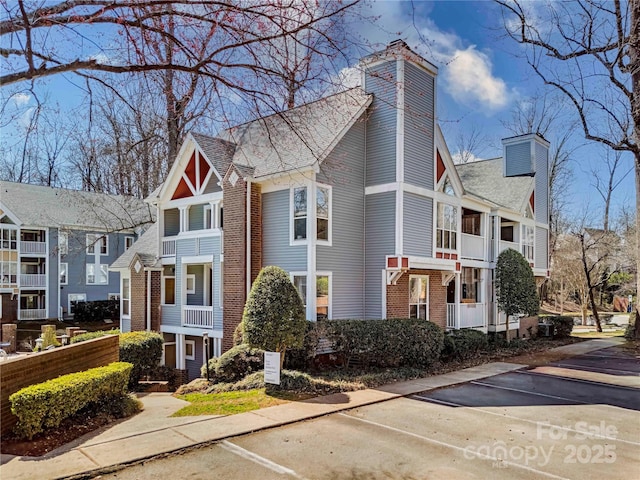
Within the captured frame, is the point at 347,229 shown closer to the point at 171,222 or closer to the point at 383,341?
the point at 383,341

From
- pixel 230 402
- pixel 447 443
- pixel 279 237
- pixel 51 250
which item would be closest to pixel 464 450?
pixel 447 443

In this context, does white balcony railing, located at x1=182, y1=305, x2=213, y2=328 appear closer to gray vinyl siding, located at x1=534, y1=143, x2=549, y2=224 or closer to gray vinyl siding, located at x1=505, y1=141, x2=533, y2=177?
gray vinyl siding, located at x1=505, y1=141, x2=533, y2=177

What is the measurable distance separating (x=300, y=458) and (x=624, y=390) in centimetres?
979

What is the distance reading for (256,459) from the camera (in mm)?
7379

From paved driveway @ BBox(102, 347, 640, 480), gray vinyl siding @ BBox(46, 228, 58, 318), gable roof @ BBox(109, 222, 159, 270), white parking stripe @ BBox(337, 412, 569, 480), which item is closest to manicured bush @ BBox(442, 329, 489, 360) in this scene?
paved driveway @ BBox(102, 347, 640, 480)

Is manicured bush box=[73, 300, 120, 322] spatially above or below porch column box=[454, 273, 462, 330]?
below

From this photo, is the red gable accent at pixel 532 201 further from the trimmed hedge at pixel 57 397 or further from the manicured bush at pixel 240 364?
the trimmed hedge at pixel 57 397

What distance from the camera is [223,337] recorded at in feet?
55.1

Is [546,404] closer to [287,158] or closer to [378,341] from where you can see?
[378,341]

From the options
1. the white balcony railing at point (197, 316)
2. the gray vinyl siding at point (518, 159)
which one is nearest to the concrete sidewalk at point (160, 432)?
the white balcony railing at point (197, 316)

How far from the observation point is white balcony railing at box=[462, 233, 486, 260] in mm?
21469

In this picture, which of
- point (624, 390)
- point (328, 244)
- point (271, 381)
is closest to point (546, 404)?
point (624, 390)

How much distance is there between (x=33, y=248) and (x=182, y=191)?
20831 mm

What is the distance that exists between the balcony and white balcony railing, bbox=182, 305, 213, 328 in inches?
392
